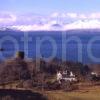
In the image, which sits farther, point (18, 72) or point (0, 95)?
point (18, 72)

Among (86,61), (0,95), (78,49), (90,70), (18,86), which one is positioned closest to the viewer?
(0,95)

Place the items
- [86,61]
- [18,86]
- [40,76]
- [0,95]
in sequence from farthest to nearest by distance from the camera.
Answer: [86,61] < [40,76] < [18,86] < [0,95]

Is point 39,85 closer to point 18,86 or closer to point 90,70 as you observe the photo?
point 18,86

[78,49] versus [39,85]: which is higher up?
[78,49]

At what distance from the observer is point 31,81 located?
23.6m

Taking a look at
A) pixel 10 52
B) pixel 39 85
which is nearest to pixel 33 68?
pixel 39 85

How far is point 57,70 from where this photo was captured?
25.7m

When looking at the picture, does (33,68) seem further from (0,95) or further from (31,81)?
(0,95)

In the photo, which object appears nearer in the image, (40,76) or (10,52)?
(40,76)

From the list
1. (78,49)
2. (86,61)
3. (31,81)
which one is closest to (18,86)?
(31,81)

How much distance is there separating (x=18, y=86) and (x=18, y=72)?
4.93ft

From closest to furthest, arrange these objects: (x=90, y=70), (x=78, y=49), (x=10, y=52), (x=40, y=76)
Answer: (x=40, y=76) < (x=90, y=70) < (x=10, y=52) < (x=78, y=49)

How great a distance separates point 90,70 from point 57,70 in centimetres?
243

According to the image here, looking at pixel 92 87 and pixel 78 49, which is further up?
pixel 78 49
